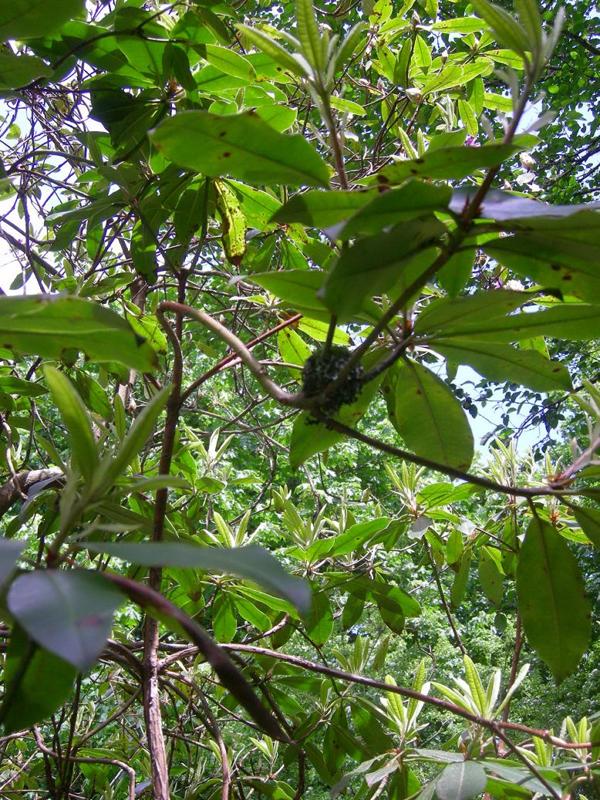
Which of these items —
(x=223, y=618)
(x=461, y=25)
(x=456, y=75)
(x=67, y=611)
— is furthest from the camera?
(x=461, y=25)

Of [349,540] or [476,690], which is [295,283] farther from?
[476,690]

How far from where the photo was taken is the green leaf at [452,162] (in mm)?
538

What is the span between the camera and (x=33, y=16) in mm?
758

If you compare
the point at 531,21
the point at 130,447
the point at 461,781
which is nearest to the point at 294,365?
the point at 130,447

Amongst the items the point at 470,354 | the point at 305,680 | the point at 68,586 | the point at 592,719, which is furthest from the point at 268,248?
the point at 68,586

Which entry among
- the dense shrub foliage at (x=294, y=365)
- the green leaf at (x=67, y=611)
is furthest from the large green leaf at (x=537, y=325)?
the green leaf at (x=67, y=611)

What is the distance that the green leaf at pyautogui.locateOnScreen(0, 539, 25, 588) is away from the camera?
1.14 ft

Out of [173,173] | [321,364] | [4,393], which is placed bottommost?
[321,364]

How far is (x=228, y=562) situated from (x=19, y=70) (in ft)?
2.48

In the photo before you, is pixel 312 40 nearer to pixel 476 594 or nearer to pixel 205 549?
pixel 205 549

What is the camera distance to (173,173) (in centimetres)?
106

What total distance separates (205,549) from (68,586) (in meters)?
0.07

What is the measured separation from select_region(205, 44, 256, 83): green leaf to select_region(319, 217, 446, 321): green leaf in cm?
58

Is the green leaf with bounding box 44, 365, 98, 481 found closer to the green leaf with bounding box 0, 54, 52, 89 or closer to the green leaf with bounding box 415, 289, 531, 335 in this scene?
the green leaf with bounding box 415, 289, 531, 335
